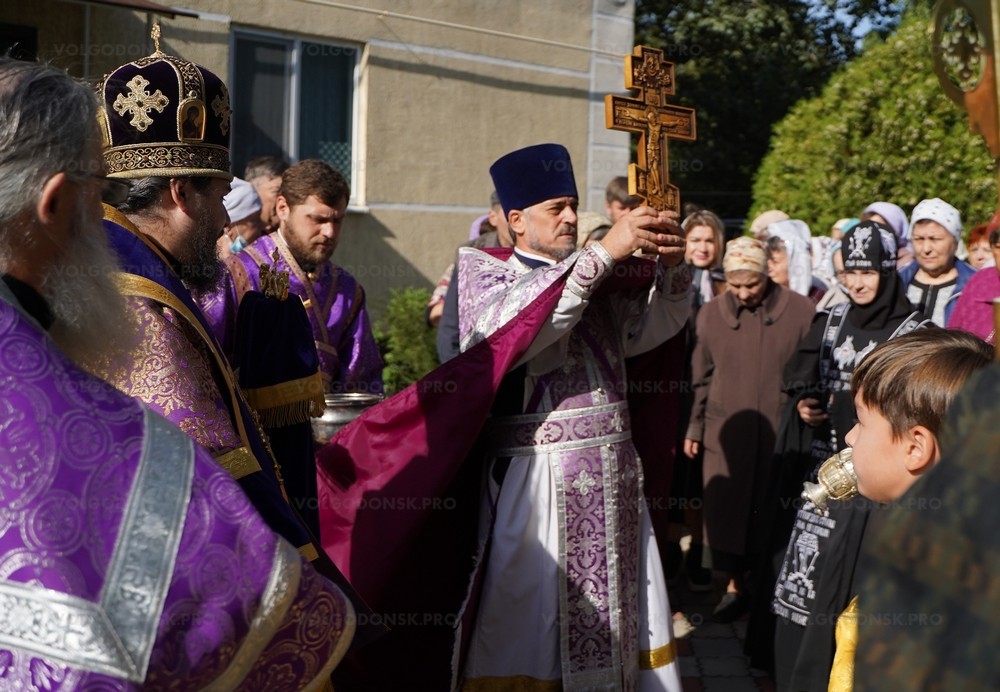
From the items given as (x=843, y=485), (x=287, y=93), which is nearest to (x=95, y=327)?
(x=843, y=485)

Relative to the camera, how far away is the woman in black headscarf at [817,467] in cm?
458

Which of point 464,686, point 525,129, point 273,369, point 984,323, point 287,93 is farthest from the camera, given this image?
point 525,129

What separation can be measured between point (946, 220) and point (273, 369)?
4.74 m

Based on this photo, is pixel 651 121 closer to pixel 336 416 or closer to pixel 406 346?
pixel 336 416

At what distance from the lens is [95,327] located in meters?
1.90

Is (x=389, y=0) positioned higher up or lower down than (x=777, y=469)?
higher up

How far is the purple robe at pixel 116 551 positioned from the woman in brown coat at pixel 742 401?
4.95 metres

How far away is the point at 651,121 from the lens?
13.0 feet

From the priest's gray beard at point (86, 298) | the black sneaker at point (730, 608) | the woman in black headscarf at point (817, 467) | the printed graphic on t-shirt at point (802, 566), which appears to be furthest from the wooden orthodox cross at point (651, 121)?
the black sneaker at point (730, 608)

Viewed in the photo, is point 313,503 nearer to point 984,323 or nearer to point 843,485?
point 843,485

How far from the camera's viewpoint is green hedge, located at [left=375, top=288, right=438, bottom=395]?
9.94 metres

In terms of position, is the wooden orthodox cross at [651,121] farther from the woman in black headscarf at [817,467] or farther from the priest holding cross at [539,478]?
the woman in black headscarf at [817,467]

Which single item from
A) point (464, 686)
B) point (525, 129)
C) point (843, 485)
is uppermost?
point (525, 129)

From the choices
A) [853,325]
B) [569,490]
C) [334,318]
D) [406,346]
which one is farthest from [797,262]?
[569,490]
